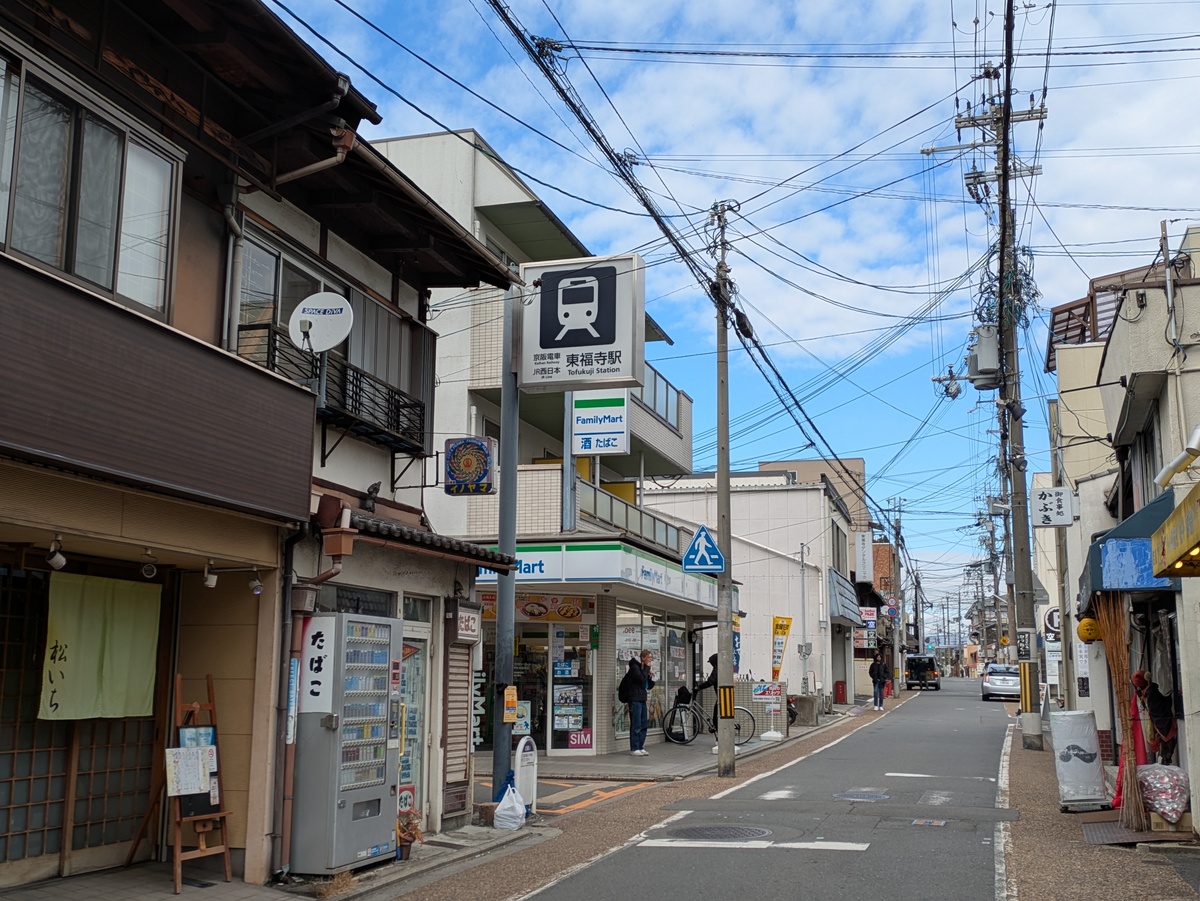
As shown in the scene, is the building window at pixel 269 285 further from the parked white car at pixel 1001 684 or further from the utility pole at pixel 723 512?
the parked white car at pixel 1001 684

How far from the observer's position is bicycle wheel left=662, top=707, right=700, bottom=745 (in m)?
24.7

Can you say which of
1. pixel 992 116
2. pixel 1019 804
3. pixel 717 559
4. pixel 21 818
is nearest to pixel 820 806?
pixel 1019 804

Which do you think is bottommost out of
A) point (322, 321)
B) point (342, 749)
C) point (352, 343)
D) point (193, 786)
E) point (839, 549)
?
point (193, 786)

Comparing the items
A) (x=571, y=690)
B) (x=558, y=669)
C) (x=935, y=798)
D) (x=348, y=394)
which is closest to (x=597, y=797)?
(x=935, y=798)

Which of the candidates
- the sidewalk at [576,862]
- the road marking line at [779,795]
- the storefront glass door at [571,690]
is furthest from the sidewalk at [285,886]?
the storefront glass door at [571,690]

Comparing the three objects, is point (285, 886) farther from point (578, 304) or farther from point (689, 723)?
point (689, 723)

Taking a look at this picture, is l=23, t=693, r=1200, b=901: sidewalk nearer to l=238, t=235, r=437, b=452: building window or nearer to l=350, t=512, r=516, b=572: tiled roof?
l=350, t=512, r=516, b=572: tiled roof

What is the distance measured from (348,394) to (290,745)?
3749mm

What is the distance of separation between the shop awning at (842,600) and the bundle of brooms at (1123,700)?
97.6 feet

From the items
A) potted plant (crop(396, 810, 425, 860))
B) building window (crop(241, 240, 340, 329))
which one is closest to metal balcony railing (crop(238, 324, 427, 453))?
building window (crop(241, 240, 340, 329))

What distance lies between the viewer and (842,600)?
4544 centimetres

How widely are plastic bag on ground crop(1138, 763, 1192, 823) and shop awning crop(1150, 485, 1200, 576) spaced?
3238mm

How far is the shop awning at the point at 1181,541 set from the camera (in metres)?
7.59

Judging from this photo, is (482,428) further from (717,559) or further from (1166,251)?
(1166,251)
